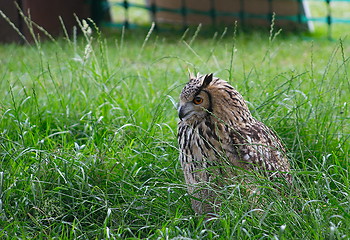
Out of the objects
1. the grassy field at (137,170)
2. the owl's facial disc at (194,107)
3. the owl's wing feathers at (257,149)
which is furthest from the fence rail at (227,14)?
the owl's facial disc at (194,107)

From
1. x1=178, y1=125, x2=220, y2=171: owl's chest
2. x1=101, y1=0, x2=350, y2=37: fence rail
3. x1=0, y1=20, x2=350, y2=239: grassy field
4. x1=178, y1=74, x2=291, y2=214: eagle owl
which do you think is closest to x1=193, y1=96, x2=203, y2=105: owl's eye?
x1=178, y1=74, x2=291, y2=214: eagle owl

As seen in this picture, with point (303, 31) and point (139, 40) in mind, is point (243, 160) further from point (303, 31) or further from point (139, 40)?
point (303, 31)

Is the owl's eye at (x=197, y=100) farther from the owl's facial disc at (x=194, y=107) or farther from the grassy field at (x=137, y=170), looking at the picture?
the grassy field at (x=137, y=170)

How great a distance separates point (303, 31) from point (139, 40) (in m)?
2.63

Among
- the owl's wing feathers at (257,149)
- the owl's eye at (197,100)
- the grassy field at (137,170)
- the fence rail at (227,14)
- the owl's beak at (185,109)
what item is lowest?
the fence rail at (227,14)

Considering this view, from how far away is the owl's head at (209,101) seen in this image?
3.23 meters

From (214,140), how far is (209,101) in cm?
20

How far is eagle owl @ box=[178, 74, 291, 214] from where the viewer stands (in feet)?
10.6

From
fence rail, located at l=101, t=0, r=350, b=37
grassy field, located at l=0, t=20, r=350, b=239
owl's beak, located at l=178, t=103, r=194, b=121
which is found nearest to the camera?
grassy field, located at l=0, t=20, r=350, b=239

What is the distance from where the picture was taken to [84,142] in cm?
425

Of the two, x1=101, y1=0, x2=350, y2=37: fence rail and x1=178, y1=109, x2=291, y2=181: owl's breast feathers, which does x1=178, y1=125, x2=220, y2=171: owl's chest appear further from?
x1=101, y1=0, x2=350, y2=37: fence rail

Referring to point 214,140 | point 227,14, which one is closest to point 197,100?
point 214,140

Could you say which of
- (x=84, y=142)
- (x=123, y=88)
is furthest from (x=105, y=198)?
(x=123, y=88)

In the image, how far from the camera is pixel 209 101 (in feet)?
10.7
